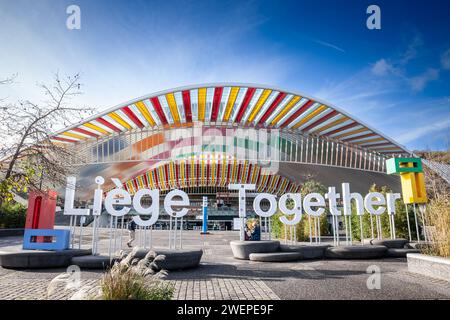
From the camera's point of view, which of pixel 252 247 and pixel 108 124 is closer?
pixel 252 247

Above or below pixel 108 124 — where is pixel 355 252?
below

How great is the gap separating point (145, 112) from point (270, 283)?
88.4 feet

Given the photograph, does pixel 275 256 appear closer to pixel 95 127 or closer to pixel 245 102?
pixel 245 102

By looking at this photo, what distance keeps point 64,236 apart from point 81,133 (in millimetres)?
25801

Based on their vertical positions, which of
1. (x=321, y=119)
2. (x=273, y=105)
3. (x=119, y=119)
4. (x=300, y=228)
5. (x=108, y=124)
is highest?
(x=273, y=105)

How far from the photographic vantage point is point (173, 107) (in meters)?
30.8

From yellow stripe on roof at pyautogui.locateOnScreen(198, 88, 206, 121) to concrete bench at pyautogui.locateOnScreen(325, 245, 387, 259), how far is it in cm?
2071

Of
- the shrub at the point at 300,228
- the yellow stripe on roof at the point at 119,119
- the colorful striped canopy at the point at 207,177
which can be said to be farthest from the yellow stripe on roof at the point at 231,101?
the shrub at the point at 300,228

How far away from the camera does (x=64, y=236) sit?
9.73 m

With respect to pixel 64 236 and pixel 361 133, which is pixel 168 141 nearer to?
pixel 361 133

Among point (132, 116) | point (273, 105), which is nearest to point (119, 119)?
point (132, 116)

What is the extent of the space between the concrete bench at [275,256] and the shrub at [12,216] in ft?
69.5

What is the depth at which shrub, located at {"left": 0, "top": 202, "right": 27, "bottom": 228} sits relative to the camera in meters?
22.7
